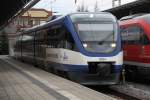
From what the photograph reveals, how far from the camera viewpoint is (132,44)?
67.3ft

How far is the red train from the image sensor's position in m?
19.1

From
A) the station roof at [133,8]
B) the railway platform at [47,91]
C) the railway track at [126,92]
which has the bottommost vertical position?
the railway track at [126,92]

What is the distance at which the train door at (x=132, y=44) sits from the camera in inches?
784

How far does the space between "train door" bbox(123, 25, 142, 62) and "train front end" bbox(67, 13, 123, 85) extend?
5.54ft

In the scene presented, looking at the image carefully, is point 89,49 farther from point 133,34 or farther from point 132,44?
point 133,34

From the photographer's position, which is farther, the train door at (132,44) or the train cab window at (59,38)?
the train door at (132,44)

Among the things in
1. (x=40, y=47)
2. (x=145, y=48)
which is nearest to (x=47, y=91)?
(x=145, y=48)

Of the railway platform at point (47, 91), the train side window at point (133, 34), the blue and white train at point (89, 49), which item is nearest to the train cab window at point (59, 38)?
the blue and white train at point (89, 49)

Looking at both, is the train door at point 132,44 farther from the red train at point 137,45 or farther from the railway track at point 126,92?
the railway track at point 126,92

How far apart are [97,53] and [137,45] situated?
9.21 ft

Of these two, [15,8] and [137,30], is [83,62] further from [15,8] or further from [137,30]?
[15,8]

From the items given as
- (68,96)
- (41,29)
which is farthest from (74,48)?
(41,29)

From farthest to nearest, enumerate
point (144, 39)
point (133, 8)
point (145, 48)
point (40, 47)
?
point (133, 8)
point (40, 47)
point (144, 39)
point (145, 48)

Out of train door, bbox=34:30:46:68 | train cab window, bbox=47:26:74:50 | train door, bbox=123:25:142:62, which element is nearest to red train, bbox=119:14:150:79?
train door, bbox=123:25:142:62
